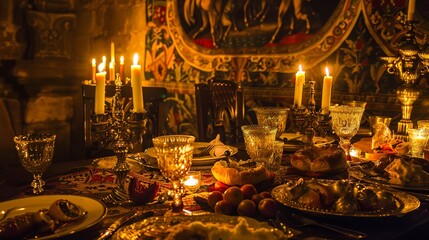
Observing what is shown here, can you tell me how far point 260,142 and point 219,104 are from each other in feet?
4.64

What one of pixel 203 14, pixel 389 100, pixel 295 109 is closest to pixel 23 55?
pixel 203 14

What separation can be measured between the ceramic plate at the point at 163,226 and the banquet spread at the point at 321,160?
57 centimetres

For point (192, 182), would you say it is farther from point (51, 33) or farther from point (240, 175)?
point (51, 33)

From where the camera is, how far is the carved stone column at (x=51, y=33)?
5480 millimetres

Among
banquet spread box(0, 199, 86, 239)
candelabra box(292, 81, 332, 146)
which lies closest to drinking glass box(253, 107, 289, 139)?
candelabra box(292, 81, 332, 146)

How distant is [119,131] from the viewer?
132 centimetres

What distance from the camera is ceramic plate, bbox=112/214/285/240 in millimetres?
866

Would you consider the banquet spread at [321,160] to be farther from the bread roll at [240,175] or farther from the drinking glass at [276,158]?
the bread roll at [240,175]

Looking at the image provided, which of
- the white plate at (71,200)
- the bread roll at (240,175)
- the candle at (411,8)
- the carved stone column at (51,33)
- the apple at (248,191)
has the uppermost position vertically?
the carved stone column at (51,33)

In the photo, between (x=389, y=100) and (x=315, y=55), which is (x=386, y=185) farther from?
(x=315, y=55)

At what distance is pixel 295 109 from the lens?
1677 mm

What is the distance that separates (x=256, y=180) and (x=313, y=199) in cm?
22

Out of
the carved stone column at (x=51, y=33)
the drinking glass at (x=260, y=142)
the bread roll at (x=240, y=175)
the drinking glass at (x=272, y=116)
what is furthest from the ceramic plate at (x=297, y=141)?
the carved stone column at (x=51, y=33)

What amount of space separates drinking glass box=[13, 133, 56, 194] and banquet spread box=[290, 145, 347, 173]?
76cm
